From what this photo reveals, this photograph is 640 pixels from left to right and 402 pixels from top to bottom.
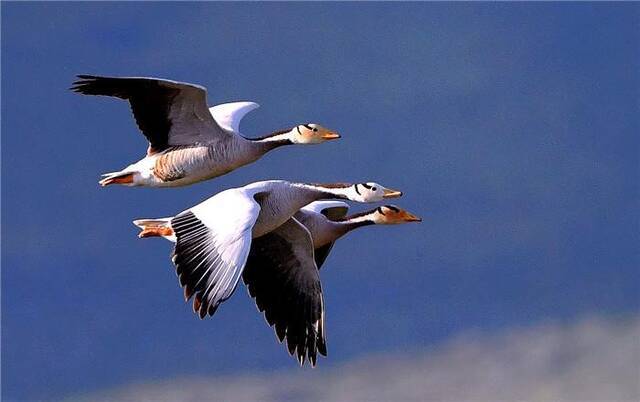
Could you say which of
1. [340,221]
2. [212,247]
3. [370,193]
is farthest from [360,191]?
[212,247]

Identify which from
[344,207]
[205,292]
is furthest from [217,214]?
[344,207]

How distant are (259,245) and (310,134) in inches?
46.6

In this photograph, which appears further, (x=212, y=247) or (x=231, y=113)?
(x=231, y=113)

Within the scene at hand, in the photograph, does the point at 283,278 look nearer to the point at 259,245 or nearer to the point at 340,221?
the point at 259,245

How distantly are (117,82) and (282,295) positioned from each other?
252 centimetres

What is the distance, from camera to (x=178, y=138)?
18.5 m

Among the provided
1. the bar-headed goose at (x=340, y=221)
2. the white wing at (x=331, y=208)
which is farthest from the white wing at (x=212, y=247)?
the white wing at (x=331, y=208)

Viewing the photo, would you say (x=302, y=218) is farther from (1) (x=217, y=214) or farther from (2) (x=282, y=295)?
(1) (x=217, y=214)

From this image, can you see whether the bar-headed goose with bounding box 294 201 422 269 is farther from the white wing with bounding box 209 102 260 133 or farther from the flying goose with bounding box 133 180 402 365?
the white wing with bounding box 209 102 260 133

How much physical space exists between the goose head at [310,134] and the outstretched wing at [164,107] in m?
0.62

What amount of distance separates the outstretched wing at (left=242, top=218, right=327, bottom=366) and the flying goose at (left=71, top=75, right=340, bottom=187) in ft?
2.96

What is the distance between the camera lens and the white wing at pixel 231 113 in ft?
62.7

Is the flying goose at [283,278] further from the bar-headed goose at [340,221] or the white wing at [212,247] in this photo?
the white wing at [212,247]

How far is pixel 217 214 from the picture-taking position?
17125 millimetres
